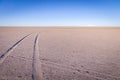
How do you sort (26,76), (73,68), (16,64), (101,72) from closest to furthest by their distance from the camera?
1. (26,76)
2. (101,72)
3. (73,68)
4. (16,64)

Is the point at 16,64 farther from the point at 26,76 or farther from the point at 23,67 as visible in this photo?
the point at 26,76

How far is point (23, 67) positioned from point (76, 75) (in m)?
2.71

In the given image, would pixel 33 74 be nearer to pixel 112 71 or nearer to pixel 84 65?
pixel 84 65

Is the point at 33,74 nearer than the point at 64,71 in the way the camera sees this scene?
Yes

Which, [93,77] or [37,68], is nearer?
[93,77]

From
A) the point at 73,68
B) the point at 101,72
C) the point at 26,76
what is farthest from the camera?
the point at 73,68

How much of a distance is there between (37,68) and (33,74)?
0.87 meters

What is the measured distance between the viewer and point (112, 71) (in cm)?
677

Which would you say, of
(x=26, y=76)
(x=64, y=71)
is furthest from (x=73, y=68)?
(x=26, y=76)

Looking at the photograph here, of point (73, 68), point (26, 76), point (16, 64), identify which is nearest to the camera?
point (26, 76)

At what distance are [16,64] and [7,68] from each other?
2.42 ft

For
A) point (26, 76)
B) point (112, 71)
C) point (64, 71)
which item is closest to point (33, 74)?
point (26, 76)

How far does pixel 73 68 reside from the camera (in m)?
7.12

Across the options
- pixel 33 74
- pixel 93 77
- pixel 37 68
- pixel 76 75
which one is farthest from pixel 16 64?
pixel 93 77
